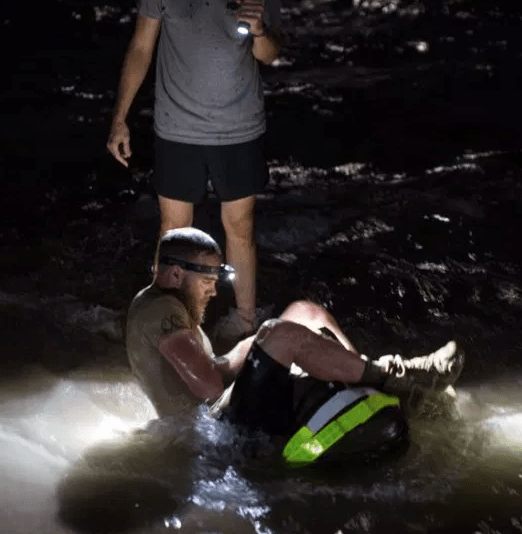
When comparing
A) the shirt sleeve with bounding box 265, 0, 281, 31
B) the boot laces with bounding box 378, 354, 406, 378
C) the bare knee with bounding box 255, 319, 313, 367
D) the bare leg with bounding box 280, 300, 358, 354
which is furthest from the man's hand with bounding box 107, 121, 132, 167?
the boot laces with bounding box 378, 354, 406, 378

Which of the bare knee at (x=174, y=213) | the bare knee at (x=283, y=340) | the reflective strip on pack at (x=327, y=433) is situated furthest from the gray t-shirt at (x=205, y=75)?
the reflective strip on pack at (x=327, y=433)

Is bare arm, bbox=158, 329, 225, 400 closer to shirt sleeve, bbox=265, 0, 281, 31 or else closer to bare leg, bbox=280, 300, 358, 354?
bare leg, bbox=280, 300, 358, 354

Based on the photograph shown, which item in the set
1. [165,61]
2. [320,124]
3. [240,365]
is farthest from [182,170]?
[320,124]

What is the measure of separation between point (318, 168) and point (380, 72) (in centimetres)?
550

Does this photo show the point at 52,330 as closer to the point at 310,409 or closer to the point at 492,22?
the point at 310,409

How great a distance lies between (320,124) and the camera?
13.6 meters

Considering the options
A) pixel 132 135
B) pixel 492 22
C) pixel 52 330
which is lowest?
pixel 492 22

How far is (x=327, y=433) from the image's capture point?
201 inches

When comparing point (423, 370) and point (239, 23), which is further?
point (239, 23)

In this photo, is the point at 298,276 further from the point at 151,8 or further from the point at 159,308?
the point at 159,308

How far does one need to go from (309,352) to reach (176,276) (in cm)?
82

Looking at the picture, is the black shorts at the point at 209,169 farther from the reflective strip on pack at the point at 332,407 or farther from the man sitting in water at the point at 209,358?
the reflective strip on pack at the point at 332,407

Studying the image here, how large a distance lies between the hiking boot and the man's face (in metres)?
0.99

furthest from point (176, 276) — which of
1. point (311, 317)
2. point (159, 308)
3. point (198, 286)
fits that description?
point (311, 317)
